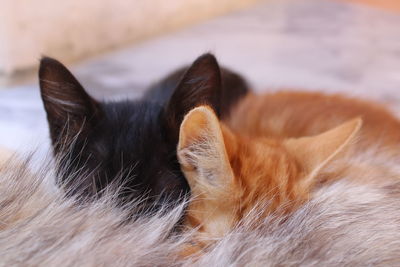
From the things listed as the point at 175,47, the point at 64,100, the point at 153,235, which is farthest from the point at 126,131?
the point at 175,47

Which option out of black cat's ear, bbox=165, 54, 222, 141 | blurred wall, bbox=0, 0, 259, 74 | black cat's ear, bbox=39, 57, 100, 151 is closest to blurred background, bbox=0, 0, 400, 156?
blurred wall, bbox=0, 0, 259, 74

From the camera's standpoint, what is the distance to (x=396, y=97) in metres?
1.17

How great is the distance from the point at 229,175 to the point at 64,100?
0.24m

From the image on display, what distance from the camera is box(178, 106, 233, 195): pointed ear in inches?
19.0

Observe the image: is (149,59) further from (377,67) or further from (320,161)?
(320,161)

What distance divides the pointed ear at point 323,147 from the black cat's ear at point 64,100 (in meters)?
0.25

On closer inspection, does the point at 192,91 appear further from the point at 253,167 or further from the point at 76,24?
the point at 76,24

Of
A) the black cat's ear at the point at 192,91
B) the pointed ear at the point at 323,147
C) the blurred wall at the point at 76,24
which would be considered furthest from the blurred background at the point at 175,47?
the pointed ear at the point at 323,147

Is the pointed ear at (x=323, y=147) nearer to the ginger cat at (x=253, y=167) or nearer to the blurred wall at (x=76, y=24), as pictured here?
the ginger cat at (x=253, y=167)

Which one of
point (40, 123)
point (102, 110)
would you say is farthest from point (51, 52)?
point (102, 110)

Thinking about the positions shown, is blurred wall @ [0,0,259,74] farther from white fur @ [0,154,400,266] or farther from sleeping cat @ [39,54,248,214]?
white fur @ [0,154,400,266]

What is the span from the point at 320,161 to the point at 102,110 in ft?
0.88

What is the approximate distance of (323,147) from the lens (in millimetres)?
618

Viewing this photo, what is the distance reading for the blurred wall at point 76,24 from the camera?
47.8 inches
